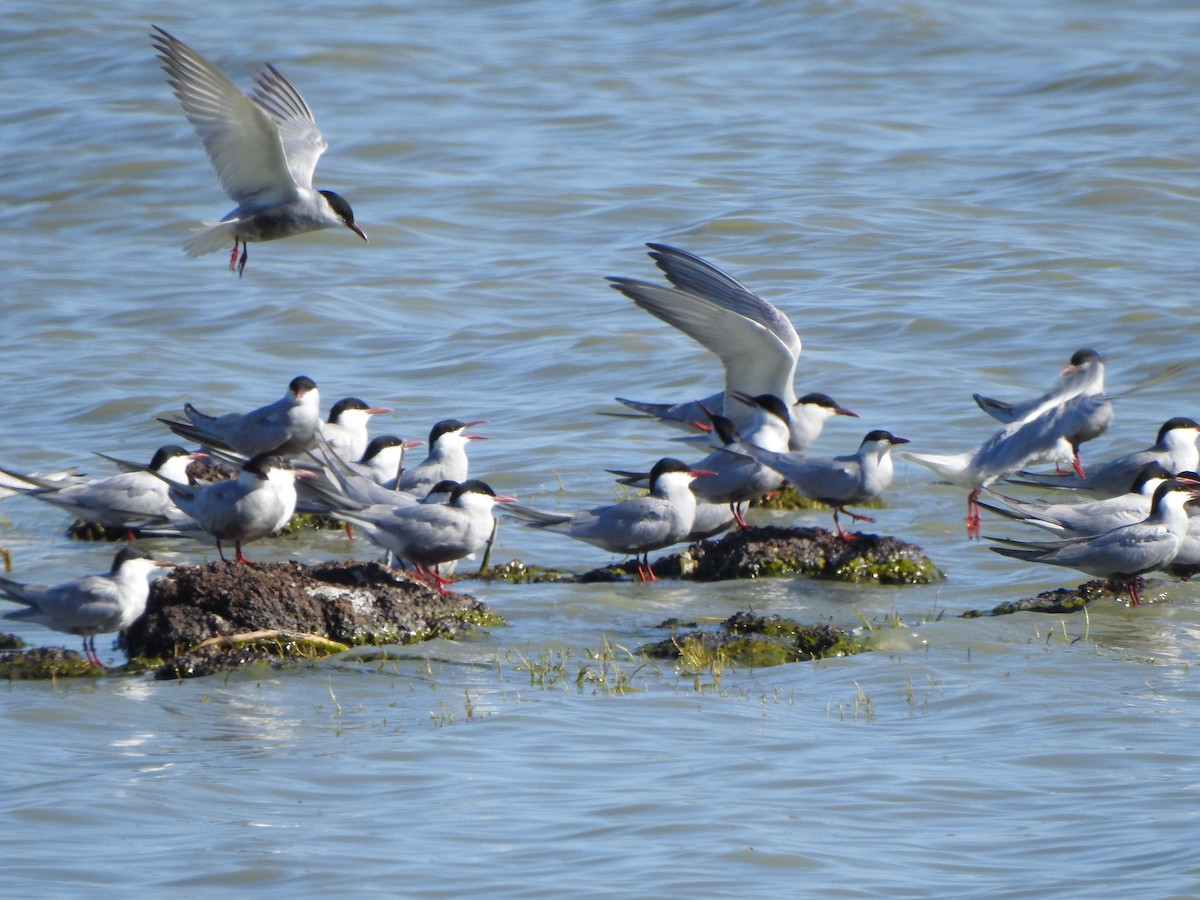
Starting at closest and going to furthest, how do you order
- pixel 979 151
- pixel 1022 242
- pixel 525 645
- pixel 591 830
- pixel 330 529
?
pixel 591 830
pixel 525 645
pixel 330 529
pixel 1022 242
pixel 979 151

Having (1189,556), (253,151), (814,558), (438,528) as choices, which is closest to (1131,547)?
(1189,556)

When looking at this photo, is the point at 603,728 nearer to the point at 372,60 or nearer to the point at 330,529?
the point at 330,529

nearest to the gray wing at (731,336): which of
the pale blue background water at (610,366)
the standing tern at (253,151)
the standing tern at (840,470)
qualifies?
the pale blue background water at (610,366)

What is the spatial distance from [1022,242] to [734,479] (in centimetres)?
872

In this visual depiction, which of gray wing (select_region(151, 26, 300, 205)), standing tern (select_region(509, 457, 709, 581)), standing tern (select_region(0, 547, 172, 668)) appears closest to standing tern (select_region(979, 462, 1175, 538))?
standing tern (select_region(509, 457, 709, 581))

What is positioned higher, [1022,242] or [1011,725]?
[1022,242]

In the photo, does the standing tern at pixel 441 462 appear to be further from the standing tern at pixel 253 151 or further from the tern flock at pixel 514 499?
the standing tern at pixel 253 151

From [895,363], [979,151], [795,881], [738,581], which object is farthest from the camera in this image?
[979,151]

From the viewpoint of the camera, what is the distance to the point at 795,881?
4711mm

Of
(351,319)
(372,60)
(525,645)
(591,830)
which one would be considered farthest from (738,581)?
(372,60)

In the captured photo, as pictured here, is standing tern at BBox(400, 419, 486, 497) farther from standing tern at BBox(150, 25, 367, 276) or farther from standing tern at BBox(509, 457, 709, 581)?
standing tern at BBox(150, 25, 367, 276)

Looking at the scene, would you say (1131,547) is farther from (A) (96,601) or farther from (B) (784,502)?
(A) (96,601)

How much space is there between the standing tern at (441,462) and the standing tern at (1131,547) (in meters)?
3.07

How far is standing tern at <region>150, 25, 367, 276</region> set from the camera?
9492 millimetres
